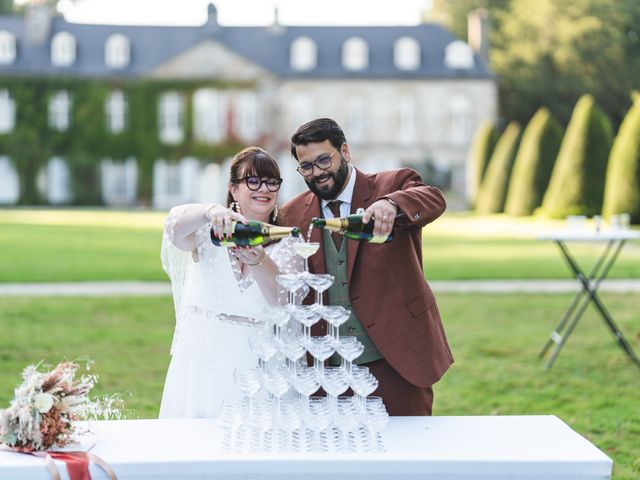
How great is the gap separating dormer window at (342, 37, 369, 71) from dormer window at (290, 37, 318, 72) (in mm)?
1341

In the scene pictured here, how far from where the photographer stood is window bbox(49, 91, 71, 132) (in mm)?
38344

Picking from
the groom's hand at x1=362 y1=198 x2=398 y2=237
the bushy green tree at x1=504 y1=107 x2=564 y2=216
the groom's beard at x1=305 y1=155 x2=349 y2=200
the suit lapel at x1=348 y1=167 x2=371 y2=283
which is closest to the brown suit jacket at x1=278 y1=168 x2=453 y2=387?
the suit lapel at x1=348 y1=167 x2=371 y2=283

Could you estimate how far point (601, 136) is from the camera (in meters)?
23.6

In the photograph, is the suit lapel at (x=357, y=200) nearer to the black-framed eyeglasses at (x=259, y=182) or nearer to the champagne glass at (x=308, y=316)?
the black-framed eyeglasses at (x=259, y=182)

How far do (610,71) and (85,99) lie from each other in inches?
894

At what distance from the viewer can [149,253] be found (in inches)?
635

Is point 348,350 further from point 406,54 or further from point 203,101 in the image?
point 406,54

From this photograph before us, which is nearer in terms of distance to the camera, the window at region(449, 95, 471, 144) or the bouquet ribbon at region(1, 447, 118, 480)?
the bouquet ribbon at region(1, 447, 118, 480)

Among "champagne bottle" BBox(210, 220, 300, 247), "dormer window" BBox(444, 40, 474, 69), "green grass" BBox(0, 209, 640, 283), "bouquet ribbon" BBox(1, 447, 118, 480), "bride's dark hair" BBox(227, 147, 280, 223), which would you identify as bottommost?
"green grass" BBox(0, 209, 640, 283)

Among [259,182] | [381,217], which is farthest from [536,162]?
[381,217]

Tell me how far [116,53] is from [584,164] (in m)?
22.2

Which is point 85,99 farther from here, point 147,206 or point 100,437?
point 100,437

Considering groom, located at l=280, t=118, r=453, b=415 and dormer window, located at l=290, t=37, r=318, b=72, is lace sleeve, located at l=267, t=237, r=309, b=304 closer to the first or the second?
groom, located at l=280, t=118, r=453, b=415

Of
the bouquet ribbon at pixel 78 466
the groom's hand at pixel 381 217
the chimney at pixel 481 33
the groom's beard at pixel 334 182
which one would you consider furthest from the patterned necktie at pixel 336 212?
the chimney at pixel 481 33
